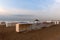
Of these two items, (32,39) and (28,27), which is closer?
(32,39)

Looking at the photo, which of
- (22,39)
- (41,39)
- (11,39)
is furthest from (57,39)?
(11,39)

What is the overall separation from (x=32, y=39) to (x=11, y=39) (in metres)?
1.20

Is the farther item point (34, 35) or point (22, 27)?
point (22, 27)

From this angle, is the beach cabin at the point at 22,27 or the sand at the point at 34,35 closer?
the sand at the point at 34,35

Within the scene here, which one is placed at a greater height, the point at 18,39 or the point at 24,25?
the point at 24,25

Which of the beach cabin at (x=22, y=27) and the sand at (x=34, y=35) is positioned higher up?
the beach cabin at (x=22, y=27)

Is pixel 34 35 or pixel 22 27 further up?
pixel 22 27

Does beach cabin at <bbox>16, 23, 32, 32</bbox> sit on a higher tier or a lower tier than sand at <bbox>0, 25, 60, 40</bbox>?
higher

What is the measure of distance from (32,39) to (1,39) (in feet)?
5.94

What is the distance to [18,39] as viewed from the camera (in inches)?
294

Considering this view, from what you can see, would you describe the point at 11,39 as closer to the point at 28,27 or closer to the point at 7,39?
the point at 7,39

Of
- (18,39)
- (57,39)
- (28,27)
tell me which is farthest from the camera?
(28,27)

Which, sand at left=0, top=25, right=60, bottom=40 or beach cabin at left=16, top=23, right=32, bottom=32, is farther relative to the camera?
beach cabin at left=16, top=23, right=32, bottom=32

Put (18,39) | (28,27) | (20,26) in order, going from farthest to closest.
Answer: (28,27)
(20,26)
(18,39)
